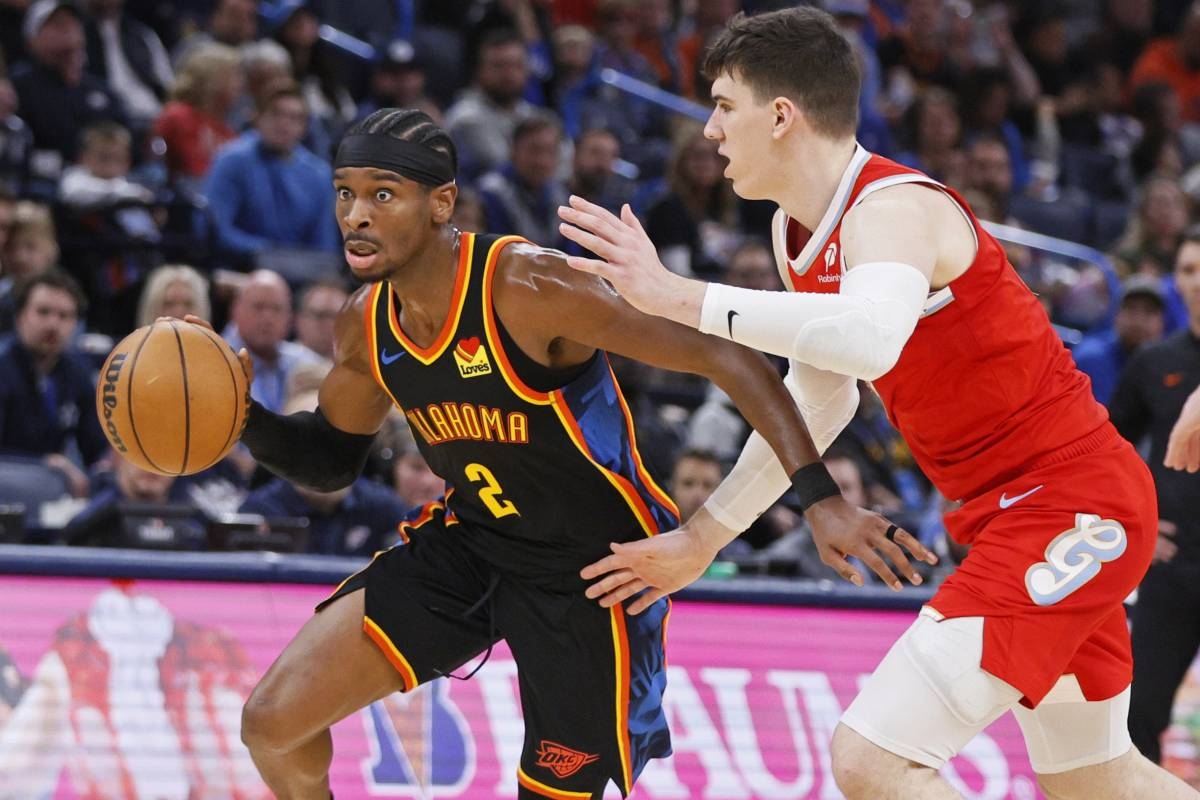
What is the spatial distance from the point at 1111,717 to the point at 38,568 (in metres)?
3.53

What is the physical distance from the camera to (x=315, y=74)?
10984mm

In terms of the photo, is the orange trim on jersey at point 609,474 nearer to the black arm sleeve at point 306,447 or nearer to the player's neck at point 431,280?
the player's neck at point 431,280

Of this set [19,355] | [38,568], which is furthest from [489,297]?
[19,355]

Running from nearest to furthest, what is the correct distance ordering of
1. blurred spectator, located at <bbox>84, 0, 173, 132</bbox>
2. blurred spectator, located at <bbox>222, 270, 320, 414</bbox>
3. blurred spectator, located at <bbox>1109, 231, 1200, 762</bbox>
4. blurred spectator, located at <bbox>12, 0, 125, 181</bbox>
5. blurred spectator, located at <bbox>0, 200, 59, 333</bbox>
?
blurred spectator, located at <bbox>1109, 231, 1200, 762</bbox> < blurred spectator, located at <bbox>222, 270, 320, 414</bbox> < blurred spectator, located at <bbox>0, 200, 59, 333</bbox> < blurred spectator, located at <bbox>12, 0, 125, 181</bbox> < blurred spectator, located at <bbox>84, 0, 173, 132</bbox>

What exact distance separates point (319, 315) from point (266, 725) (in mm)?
4213

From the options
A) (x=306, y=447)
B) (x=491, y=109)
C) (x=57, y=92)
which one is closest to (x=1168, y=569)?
(x=306, y=447)

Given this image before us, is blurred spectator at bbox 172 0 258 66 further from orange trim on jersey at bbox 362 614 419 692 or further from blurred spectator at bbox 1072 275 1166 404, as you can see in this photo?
orange trim on jersey at bbox 362 614 419 692

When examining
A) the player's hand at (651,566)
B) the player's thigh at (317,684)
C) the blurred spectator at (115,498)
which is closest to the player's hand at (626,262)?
the player's hand at (651,566)

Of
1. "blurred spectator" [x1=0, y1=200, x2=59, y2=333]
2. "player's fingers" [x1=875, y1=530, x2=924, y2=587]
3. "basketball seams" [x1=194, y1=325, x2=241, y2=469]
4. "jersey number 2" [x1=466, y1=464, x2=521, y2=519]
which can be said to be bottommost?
"blurred spectator" [x1=0, y1=200, x2=59, y2=333]

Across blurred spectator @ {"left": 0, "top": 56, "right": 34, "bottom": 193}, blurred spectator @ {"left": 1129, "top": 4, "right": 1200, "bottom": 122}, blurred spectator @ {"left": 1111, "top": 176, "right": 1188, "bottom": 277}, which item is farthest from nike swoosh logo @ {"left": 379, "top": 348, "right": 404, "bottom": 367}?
blurred spectator @ {"left": 1129, "top": 4, "right": 1200, "bottom": 122}

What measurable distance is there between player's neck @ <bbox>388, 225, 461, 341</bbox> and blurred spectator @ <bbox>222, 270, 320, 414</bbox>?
3.70 metres

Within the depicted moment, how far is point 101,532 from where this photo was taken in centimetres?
628

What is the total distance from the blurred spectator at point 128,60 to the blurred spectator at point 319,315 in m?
2.34

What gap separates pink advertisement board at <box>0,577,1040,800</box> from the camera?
18.6 ft
